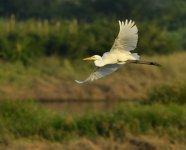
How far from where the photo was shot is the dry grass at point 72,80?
24.3 m

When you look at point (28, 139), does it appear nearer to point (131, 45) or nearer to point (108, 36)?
point (131, 45)

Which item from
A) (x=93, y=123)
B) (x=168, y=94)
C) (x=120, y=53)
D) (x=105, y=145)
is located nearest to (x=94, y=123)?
(x=93, y=123)

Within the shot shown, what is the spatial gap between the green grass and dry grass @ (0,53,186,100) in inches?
343

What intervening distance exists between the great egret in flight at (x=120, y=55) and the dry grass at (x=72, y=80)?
14717 millimetres

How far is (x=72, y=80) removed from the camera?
84.0ft

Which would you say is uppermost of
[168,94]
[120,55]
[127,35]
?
[127,35]

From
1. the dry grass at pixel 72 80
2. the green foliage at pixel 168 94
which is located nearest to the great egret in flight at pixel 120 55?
the green foliage at pixel 168 94

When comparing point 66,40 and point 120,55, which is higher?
point 120,55

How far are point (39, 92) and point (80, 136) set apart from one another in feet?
37.5

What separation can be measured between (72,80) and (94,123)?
12.2 meters

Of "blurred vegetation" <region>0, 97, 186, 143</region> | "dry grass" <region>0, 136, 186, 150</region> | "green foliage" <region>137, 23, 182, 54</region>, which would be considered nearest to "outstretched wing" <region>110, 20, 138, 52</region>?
"dry grass" <region>0, 136, 186, 150</region>

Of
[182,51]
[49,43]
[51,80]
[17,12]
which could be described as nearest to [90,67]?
[51,80]

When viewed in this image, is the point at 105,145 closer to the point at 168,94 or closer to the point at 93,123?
the point at 93,123

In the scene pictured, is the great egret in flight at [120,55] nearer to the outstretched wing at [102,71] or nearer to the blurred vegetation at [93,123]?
the outstretched wing at [102,71]
